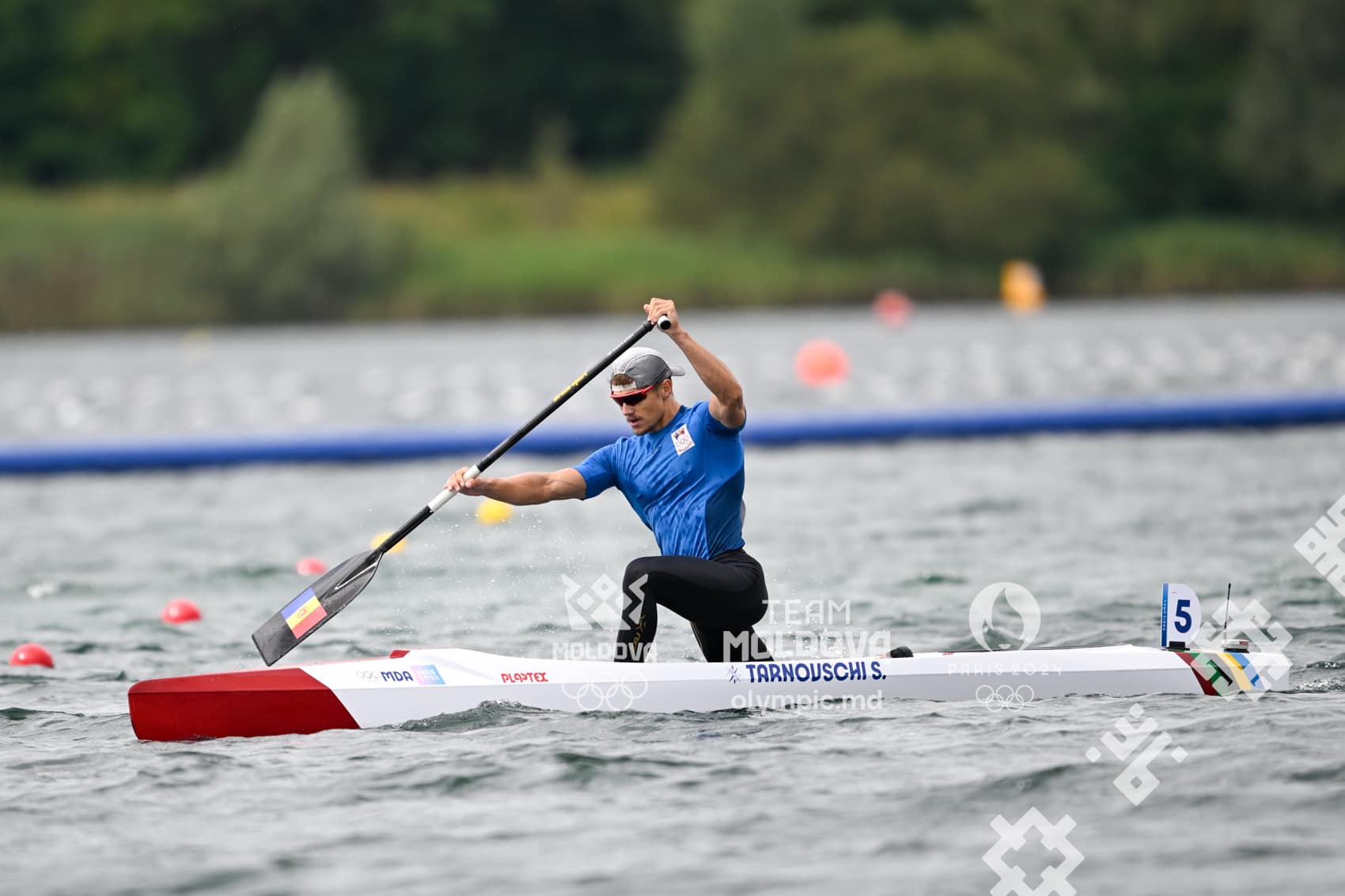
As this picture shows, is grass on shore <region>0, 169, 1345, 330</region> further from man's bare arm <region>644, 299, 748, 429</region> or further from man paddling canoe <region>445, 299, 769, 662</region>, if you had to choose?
man's bare arm <region>644, 299, 748, 429</region>

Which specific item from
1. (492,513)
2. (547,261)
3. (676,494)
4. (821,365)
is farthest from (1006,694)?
(547,261)

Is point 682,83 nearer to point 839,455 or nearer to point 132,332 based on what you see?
point 132,332

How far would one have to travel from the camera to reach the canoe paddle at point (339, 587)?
828 centimetres

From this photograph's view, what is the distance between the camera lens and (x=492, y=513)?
14461 millimetres

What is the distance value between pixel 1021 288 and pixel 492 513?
102 ft

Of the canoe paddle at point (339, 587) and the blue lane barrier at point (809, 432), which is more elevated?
the blue lane barrier at point (809, 432)

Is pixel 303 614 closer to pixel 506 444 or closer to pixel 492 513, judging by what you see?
pixel 506 444

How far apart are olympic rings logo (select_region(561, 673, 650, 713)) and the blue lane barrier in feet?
31.8

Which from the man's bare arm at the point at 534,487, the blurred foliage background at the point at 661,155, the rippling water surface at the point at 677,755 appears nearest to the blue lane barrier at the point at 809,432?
the rippling water surface at the point at 677,755

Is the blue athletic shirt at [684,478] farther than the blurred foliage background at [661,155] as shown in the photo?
No

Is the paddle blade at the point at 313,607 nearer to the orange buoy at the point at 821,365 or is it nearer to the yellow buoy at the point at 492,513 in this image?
the yellow buoy at the point at 492,513

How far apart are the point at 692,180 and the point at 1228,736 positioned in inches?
1797

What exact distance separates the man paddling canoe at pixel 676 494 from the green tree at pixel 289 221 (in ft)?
128

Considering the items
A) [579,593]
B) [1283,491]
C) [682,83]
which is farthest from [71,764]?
[682,83]
